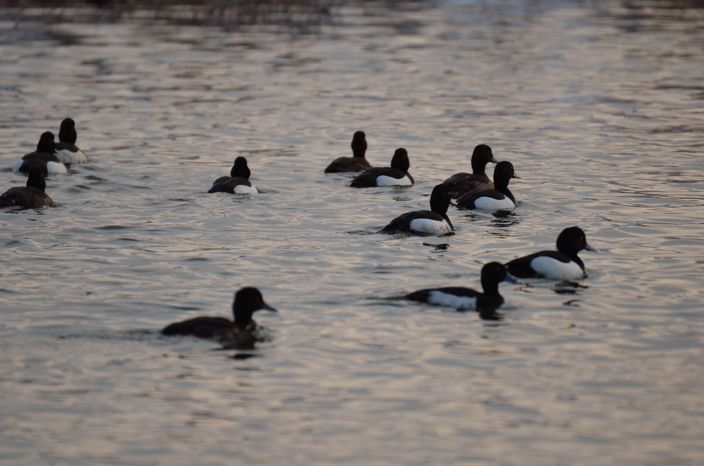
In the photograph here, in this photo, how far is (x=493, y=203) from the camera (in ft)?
71.2

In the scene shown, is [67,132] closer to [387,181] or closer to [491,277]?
[387,181]

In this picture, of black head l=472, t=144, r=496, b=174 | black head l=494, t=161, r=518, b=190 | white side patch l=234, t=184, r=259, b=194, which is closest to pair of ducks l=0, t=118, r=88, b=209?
white side patch l=234, t=184, r=259, b=194

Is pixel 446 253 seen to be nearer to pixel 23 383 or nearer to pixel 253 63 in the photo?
pixel 23 383

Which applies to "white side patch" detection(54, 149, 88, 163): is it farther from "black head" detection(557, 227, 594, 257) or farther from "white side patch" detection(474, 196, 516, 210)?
"black head" detection(557, 227, 594, 257)

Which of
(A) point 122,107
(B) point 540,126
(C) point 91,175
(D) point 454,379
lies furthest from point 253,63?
(D) point 454,379

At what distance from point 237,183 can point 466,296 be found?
811cm

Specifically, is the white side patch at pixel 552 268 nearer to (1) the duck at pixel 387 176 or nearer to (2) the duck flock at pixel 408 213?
(2) the duck flock at pixel 408 213

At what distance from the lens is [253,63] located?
43.4 m

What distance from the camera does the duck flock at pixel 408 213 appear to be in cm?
1395

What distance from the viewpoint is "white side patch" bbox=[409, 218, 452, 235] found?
1914 centimetres

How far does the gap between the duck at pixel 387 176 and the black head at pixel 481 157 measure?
1.18 metres

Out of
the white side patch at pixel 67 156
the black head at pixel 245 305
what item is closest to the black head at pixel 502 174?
the white side patch at pixel 67 156

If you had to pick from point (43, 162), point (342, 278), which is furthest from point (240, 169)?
point (342, 278)

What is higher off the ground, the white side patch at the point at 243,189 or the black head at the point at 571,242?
the black head at the point at 571,242
